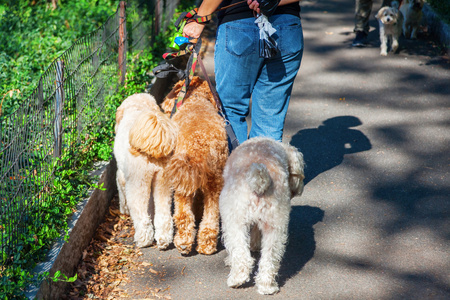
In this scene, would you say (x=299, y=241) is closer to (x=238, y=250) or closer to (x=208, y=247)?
(x=208, y=247)

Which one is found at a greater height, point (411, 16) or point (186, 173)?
point (411, 16)

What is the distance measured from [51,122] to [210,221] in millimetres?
1716

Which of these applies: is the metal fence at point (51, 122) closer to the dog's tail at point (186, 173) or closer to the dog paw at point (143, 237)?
the dog paw at point (143, 237)

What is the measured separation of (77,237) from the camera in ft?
13.8

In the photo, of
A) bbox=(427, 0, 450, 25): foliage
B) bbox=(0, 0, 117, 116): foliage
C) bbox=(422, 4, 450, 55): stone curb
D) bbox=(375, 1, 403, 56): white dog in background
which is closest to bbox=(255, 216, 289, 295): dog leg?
bbox=(0, 0, 117, 116): foliage

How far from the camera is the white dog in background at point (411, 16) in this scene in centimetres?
1055

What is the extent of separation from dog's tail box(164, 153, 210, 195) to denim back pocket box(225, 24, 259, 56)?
1.09 meters

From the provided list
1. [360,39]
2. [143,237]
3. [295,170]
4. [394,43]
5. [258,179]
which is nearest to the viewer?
[258,179]

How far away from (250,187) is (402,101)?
535 cm

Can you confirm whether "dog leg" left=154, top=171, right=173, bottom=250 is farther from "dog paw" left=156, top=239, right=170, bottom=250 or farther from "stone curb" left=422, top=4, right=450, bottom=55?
"stone curb" left=422, top=4, right=450, bottom=55

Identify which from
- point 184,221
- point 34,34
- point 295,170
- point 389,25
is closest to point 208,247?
point 184,221

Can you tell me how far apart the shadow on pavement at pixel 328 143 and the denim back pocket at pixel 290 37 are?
1935mm

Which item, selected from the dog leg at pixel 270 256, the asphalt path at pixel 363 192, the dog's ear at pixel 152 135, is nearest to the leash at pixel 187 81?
the dog's ear at pixel 152 135

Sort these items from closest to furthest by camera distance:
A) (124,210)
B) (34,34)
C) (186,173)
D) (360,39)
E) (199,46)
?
(186,173), (199,46), (124,210), (34,34), (360,39)
